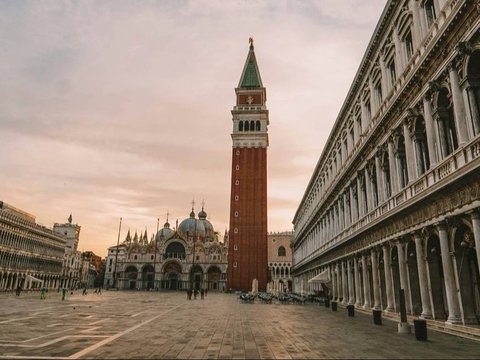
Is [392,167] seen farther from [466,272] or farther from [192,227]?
[192,227]

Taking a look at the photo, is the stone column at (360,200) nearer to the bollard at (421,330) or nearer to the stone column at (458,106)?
the stone column at (458,106)

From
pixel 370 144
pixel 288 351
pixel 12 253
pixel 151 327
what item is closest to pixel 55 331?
pixel 151 327

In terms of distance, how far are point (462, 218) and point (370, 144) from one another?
11100mm

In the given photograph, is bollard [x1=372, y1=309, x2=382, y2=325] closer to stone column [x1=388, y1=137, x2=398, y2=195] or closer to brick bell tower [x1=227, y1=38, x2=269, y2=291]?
stone column [x1=388, y1=137, x2=398, y2=195]

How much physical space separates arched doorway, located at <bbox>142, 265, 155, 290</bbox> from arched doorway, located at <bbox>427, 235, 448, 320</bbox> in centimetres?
8495

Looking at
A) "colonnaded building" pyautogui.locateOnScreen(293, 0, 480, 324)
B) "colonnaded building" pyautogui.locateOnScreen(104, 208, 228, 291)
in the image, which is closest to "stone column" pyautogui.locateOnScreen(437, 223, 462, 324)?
"colonnaded building" pyautogui.locateOnScreen(293, 0, 480, 324)

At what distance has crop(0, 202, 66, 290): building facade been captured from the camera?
59.3m

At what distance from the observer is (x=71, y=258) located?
10138cm

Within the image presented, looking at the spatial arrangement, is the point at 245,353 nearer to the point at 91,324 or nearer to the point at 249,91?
the point at 91,324

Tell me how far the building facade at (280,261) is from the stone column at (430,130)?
80.6 m

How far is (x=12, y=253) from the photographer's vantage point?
61.7 metres

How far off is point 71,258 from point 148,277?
2455 cm

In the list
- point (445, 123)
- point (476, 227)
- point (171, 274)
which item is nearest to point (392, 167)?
point (445, 123)

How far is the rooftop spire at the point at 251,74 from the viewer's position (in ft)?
269
